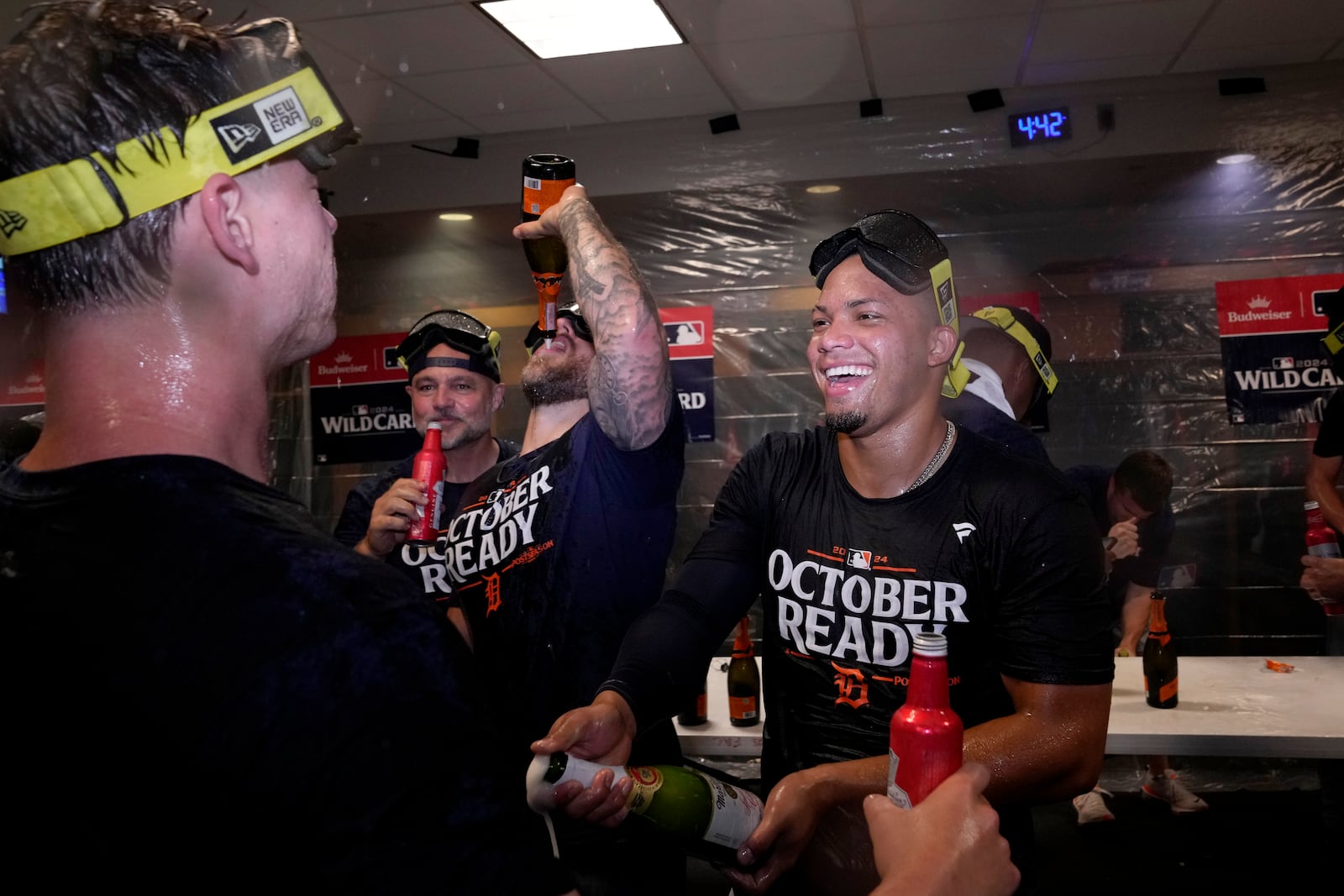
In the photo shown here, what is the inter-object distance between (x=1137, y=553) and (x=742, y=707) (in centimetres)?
277

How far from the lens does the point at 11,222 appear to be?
2.95ft

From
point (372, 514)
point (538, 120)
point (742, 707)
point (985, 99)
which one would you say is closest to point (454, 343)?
point (372, 514)

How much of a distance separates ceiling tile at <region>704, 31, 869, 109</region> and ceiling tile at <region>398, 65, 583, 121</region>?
1019mm

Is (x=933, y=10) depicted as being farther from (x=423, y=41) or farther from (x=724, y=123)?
(x=423, y=41)

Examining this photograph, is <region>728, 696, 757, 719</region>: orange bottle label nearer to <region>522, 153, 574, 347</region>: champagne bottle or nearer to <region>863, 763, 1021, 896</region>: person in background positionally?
<region>522, 153, 574, 347</region>: champagne bottle

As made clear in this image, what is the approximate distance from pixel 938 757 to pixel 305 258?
3.08 ft

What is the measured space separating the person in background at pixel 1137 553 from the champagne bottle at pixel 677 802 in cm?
360

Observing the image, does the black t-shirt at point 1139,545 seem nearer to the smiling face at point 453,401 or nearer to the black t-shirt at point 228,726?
the smiling face at point 453,401

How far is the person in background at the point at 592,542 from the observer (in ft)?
→ 6.79

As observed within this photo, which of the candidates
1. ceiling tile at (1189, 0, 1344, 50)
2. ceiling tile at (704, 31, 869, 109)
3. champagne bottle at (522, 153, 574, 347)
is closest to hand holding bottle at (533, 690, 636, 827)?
champagne bottle at (522, 153, 574, 347)

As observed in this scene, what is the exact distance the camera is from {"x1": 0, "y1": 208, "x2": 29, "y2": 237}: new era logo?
90 centimetres

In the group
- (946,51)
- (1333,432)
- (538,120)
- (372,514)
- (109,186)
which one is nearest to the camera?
(109,186)

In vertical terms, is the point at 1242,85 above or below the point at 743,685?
above

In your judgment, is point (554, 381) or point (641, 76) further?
point (641, 76)
